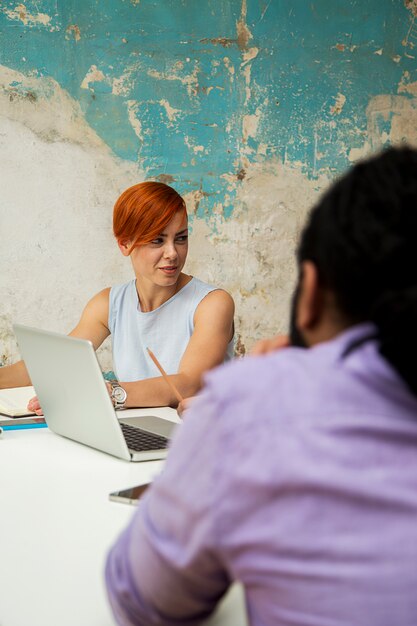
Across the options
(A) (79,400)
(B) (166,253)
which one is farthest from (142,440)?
(B) (166,253)

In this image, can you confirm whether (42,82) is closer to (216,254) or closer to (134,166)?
(134,166)

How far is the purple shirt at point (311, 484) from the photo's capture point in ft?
2.18

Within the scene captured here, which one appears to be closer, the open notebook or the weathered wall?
the open notebook

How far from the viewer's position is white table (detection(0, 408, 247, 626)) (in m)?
1.01

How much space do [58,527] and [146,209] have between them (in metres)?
1.53

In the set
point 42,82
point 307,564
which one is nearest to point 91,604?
point 307,564

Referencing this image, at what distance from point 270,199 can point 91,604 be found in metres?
3.30

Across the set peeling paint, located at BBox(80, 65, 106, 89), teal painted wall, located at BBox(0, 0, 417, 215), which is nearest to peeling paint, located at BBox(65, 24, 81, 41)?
teal painted wall, located at BBox(0, 0, 417, 215)

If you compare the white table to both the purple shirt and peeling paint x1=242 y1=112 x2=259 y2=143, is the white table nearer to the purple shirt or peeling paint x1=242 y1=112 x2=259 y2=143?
the purple shirt

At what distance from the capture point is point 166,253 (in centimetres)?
268

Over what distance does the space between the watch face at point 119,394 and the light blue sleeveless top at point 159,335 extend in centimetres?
51

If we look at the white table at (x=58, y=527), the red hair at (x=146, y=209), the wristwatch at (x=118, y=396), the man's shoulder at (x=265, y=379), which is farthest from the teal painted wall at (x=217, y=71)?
the man's shoulder at (x=265, y=379)

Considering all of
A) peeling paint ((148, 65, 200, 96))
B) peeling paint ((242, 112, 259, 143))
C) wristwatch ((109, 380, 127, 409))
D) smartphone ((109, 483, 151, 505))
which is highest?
peeling paint ((148, 65, 200, 96))

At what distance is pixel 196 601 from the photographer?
0.81 metres
